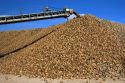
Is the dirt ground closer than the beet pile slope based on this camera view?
Yes

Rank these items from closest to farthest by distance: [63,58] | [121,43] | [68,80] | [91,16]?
[68,80] < [63,58] < [121,43] < [91,16]

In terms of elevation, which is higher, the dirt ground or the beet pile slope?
the beet pile slope

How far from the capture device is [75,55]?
1636 inches

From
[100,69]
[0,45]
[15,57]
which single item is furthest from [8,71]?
[0,45]

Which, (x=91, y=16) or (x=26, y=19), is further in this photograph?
(x=26, y=19)

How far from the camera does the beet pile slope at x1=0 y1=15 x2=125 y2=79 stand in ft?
126

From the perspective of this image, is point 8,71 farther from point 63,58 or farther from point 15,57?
point 63,58

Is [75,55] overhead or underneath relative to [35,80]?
overhead

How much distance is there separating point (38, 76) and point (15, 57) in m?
9.91

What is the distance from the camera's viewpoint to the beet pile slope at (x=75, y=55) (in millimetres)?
38375

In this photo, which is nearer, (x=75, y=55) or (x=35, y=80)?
(x=35, y=80)

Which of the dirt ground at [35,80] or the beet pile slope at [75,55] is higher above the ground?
the beet pile slope at [75,55]

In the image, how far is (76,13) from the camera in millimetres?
58219

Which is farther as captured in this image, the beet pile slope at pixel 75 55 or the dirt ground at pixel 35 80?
the beet pile slope at pixel 75 55
